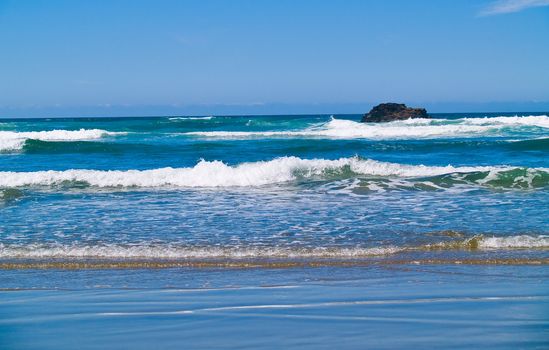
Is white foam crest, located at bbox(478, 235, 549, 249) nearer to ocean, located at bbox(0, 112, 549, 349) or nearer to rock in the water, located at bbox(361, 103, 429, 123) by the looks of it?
ocean, located at bbox(0, 112, 549, 349)

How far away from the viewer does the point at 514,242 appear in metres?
7.96

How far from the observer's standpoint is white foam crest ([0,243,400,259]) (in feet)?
25.2

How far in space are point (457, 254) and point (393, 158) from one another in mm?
15640

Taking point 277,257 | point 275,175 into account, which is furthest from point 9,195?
point 277,257

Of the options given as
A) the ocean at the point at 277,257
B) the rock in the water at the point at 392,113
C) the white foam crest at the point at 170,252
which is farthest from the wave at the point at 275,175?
the rock in the water at the point at 392,113

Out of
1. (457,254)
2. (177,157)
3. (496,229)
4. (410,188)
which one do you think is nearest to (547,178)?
(410,188)

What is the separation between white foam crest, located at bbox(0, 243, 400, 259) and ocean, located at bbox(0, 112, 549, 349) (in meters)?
0.03

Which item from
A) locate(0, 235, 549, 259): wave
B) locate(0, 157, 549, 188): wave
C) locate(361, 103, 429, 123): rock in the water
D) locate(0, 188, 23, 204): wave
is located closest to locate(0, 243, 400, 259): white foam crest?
locate(0, 235, 549, 259): wave

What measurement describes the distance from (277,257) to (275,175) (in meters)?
8.34

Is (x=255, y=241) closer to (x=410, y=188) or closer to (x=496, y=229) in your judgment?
(x=496, y=229)

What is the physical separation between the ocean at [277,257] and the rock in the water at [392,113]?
140ft

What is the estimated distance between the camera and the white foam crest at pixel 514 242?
786cm

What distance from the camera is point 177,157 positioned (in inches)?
952

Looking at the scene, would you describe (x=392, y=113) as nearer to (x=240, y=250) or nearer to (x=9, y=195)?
(x=9, y=195)
